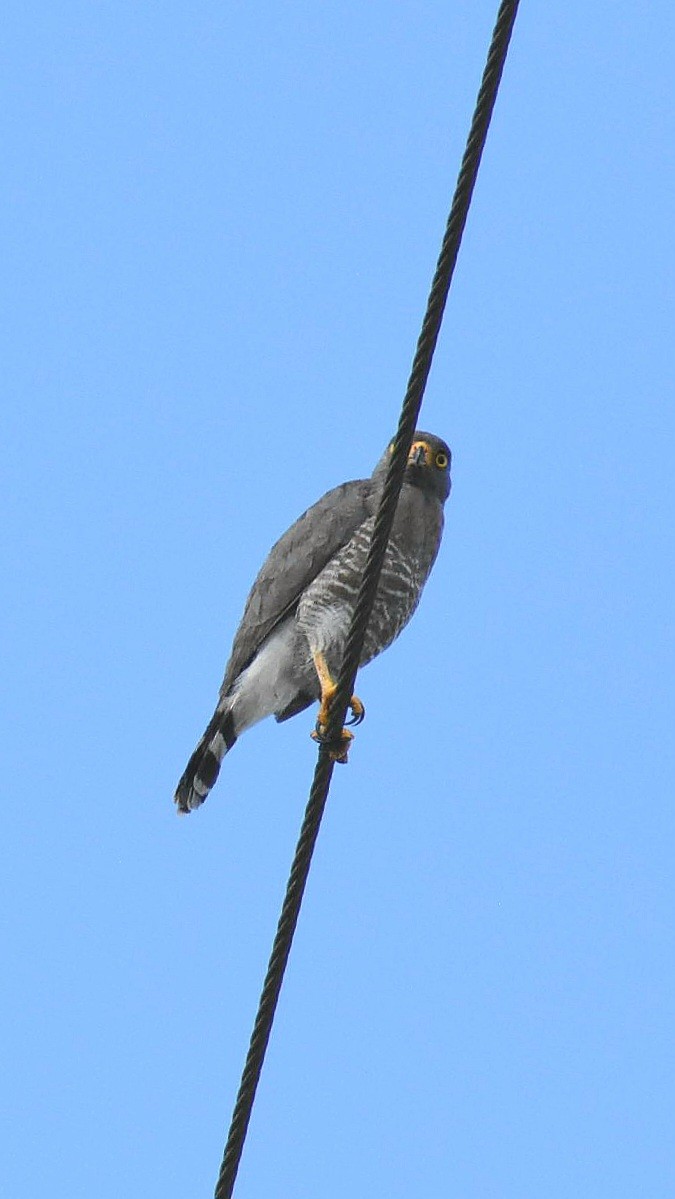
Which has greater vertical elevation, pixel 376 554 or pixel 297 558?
pixel 297 558

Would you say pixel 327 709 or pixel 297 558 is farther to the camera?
pixel 297 558

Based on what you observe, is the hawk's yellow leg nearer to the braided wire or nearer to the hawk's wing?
the hawk's wing

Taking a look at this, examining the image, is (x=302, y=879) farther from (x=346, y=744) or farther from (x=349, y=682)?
(x=346, y=744)

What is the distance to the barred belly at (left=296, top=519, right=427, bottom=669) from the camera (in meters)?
7.18

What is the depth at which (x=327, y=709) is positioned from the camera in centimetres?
649

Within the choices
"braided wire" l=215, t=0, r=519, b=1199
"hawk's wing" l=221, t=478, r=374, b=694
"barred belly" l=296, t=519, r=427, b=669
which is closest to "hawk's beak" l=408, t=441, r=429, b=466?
"hawk's wing" l=221, t=478, r=374, b=694

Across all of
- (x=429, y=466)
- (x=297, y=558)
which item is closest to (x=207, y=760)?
(x=297, y=558)

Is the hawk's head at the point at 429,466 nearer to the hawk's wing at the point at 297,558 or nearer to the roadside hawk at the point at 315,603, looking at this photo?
the roadside hawk at the point at 315,603

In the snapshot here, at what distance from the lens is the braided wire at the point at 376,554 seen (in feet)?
12.5

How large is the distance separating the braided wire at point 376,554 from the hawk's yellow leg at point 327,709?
1.54 meters

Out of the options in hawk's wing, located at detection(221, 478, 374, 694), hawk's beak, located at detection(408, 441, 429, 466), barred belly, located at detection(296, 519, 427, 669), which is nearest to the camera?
barred belly, located at detection(296, 519, 427, 669)

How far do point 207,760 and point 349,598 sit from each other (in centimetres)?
98

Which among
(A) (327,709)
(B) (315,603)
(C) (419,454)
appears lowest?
(A) (327,709)

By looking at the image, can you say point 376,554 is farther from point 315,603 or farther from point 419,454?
point 419,454
